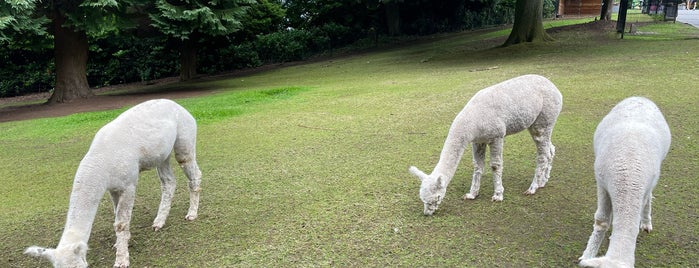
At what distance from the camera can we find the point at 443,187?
5.18m

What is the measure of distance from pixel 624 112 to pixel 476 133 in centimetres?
154

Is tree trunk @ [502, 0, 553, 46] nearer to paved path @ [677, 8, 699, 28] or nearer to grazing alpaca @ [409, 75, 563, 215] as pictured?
paved path @ [677, 8, 699, 28]

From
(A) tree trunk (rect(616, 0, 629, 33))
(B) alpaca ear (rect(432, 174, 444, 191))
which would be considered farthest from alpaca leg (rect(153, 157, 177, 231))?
(A) tree trunk (rect(616, 0, 629, 33))

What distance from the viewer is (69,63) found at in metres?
17.9

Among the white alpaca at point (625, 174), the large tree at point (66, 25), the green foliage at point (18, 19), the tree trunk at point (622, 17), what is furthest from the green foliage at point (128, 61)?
the white alpaca at point (625, 174)

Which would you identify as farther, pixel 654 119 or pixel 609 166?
pixel 654 119

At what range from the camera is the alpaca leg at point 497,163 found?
5574 millimetres

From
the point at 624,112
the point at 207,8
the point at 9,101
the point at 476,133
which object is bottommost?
the point at 9,101

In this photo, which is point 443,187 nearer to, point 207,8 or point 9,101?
point 207,8

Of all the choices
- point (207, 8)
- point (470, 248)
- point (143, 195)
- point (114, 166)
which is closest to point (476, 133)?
point (470, 248)

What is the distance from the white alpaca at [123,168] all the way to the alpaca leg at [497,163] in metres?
3.68

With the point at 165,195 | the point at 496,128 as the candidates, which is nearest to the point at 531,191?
the point at 496,128

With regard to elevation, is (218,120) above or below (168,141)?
below

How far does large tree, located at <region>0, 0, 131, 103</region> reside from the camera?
13.9 m
